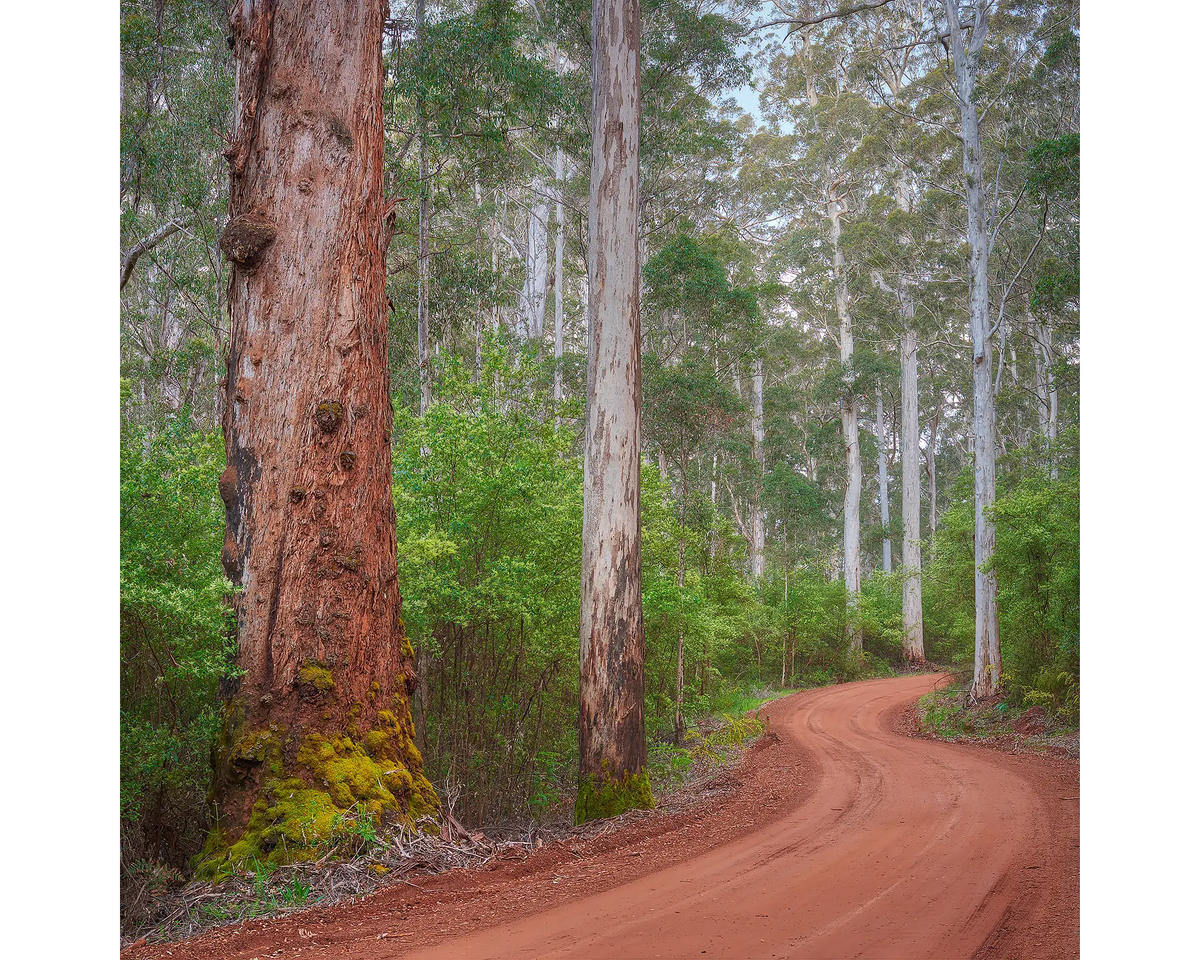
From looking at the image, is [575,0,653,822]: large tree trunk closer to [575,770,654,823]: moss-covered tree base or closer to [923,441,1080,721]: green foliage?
[575,770,654,823]: moss-covered tree base

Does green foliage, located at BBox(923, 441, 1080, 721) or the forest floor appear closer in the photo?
the forest floor

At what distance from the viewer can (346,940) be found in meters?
3.47

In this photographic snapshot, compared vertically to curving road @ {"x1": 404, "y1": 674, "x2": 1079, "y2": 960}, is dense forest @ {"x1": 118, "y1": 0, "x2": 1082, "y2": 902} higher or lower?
higher

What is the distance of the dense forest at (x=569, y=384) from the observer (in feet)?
17.2

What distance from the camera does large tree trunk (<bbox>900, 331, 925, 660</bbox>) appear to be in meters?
25.6

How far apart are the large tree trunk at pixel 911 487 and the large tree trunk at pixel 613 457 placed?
19965mm

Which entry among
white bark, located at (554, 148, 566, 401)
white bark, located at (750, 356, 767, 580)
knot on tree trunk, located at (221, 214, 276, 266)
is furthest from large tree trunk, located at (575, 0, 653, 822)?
white bark, located at (750, 356, 767, 580)

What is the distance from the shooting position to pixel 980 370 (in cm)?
1562

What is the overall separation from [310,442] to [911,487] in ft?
82.9

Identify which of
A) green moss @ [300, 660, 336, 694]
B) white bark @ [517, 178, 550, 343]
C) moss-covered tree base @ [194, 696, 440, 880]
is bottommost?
moss-covered tree base @ [194, 696, 440, 880]

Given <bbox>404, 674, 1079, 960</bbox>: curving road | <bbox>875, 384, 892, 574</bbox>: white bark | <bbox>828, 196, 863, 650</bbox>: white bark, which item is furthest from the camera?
<bbox>875, 384, 892, 574</bbox>: white bark

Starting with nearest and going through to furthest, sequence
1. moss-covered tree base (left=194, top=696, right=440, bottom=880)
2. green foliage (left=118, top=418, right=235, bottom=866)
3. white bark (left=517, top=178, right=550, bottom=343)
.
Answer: moss-covered tree base (left=194, top=696, right=440, bottom=880) → green foliage (left=118, top=418, right=235, bottom=866) → white bark (left=517, top=178, right=550, bottom=343)

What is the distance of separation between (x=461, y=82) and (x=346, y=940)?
13.6 m
